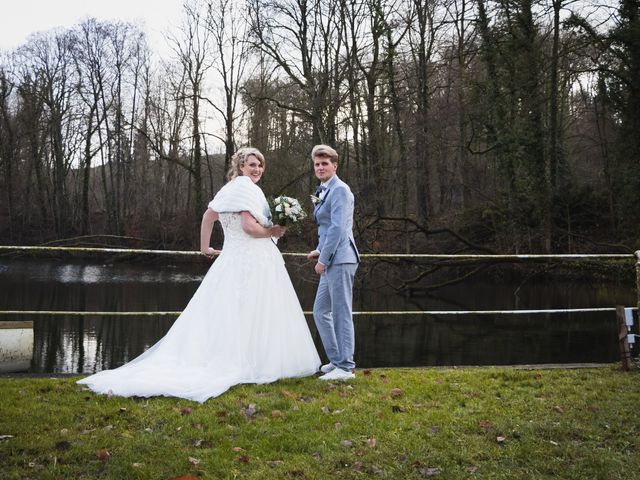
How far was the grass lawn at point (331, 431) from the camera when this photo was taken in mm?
2973

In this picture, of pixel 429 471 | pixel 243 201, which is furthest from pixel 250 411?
pixel 243 201

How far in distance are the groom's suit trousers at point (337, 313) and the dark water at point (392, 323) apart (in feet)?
12.6

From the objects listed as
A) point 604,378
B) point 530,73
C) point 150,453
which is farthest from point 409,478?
point 530,73

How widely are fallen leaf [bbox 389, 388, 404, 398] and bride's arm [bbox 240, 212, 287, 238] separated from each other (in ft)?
5.45

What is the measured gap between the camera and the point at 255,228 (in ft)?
16.2

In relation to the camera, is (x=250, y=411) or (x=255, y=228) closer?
(x=250, y=411)

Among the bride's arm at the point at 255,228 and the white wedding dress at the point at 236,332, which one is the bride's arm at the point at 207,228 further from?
the bride's arm at the point at 255,228

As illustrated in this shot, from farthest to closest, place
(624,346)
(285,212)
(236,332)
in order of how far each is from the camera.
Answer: (624,346) < (285,212) < (236,332)

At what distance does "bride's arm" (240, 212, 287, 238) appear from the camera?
4.93 metres

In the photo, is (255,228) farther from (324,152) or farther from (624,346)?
(624,346)

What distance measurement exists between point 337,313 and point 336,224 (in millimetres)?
812

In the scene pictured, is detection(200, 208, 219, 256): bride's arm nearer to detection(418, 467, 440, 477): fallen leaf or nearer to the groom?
the groom

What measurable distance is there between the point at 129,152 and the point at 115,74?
16.5 ft

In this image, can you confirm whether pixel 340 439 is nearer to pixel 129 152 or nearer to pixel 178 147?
pixel 178 147
